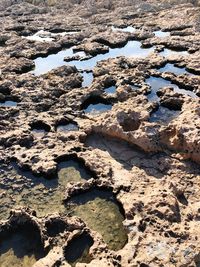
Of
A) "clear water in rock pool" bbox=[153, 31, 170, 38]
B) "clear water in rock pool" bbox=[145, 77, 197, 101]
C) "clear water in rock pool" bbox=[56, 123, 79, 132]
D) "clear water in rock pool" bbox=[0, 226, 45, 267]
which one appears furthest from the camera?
"clear water in rock pool" bbox=[153, 31, 170, 38]

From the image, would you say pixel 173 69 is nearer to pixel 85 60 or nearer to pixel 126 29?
pixel 85 60

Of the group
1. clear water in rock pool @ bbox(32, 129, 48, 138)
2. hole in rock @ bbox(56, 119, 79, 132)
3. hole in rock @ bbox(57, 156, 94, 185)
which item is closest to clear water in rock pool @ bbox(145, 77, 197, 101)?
hole in rock @ bbox(56, 119, 79, 132)

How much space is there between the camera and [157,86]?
17438 millimetres

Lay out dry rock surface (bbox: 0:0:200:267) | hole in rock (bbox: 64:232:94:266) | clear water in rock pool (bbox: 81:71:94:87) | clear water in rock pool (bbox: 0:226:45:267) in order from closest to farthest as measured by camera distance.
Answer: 1. hole in rock (bbox: 64:232:94:266)
2. clear water in rock pool (bbox: 0:226:45:267)
3. dry rock surface (bbox: 0:0:200:267)
4. clear water in rock pool (bbox: 81:71:94:87)

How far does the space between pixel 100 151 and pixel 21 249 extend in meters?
4.53

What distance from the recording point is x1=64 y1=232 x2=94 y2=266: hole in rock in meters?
9.42

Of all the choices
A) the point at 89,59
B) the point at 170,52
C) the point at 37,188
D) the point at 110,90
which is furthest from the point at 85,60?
the point at 37,188

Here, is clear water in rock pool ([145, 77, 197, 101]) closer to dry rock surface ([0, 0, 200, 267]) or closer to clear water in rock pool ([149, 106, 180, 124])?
dry rock surface ([0, 0, 200, 267])

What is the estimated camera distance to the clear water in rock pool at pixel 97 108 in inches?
615

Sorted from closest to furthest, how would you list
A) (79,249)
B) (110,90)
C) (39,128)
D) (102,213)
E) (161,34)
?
1. (79,249)
2. (102,213)
3. (39,128)
4. (110,90)
5. (161,34)

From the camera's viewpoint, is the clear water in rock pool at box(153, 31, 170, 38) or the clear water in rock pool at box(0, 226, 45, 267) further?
the clear water in rock pool at box(153, 31, 170, 38)

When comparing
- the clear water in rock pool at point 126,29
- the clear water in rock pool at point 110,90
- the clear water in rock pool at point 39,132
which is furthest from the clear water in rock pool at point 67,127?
the clear water in rock pool at point 126,29

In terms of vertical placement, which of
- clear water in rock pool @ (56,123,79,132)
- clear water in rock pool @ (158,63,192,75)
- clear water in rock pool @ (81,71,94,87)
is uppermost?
clear water in rock pool @ (56,123,79,132)

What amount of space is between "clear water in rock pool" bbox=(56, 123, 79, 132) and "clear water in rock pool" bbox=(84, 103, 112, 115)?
1144 millimetres
